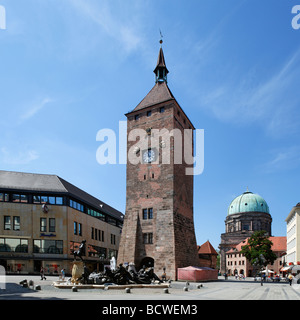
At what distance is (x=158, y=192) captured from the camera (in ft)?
139

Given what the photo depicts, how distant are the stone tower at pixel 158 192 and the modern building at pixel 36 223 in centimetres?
1113

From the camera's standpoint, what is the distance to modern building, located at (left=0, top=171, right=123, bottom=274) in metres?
45.9

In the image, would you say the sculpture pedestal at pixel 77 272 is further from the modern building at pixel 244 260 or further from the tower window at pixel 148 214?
the modern building at pixel 244 260

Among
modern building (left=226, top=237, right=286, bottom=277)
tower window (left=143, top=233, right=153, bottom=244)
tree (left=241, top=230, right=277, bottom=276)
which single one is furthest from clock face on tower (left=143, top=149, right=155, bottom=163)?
modern building (left=226, top=237, right=286, bottom=277)

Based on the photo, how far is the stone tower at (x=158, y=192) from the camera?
132 feet

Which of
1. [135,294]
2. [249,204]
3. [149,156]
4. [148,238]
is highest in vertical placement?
[149,156]

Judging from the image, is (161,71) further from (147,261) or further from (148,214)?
(147,261)

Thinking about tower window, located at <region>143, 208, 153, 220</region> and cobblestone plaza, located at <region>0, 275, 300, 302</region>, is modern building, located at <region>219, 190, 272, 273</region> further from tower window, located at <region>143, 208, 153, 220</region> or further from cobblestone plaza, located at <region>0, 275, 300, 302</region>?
cobblestone plaza, located at <region>0, 275, 300, 302</region>

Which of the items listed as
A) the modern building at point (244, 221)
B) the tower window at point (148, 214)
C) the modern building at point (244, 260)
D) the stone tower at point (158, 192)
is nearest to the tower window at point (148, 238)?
the stone tower at point (158, 192)

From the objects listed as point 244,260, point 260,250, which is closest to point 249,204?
point 244,260

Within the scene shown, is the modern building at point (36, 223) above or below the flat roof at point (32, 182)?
below

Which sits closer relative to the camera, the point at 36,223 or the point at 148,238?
the point at 148,238

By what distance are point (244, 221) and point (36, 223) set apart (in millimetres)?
76188

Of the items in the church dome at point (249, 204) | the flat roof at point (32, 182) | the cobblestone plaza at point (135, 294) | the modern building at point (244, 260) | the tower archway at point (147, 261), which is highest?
the flat roof at point (32, 182)
